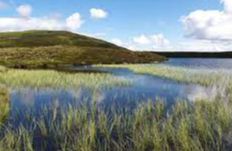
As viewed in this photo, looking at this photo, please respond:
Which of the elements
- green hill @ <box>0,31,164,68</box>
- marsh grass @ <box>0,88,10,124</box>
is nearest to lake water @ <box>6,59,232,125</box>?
marsh grass @ <box>0,88,10,124</box>

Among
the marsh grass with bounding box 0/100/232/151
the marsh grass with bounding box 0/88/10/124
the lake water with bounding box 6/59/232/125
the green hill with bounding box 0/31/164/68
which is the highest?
the marsh grass with bounding box 0/100/232/151

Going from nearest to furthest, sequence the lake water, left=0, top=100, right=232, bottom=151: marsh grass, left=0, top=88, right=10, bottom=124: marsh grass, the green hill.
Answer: left=0, top=100, right=232, bottom=151: marsh grass
left=0, top=88, right=10, bottom=124: marsh grass
the lake water
the green hill

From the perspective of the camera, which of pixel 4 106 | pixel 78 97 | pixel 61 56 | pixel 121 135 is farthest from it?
pixel 61 56

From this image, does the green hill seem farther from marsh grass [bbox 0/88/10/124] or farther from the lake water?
marsh grass [bbox 0/88/10/124]

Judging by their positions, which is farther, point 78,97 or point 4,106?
point 78,97

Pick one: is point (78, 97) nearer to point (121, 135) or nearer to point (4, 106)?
point (4, 106)

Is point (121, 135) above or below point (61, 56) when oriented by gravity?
above

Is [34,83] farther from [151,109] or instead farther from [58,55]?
[58,55]

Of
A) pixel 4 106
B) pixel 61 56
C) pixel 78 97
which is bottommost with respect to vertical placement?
pixel 61 56

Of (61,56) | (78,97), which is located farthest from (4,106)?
(61,56)

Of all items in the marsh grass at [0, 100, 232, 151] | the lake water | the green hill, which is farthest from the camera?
the green hill

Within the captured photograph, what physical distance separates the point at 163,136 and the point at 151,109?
7.21 m

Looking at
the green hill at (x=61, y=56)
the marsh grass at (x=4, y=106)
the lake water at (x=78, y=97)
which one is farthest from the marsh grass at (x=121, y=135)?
the green hill at (x=61, y=56)

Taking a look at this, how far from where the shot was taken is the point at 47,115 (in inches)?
797
